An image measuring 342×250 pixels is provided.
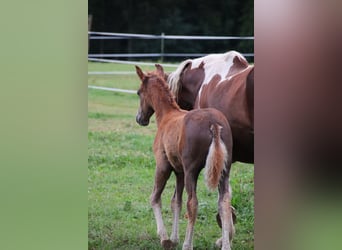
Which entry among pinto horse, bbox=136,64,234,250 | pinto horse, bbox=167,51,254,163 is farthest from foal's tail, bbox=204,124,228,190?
pinto horse, bbox=167,51,254,163

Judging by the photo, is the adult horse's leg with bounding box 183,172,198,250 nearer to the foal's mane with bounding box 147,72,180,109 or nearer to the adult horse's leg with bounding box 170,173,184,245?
the adult horse's leg with bounding box 170,173,184,245

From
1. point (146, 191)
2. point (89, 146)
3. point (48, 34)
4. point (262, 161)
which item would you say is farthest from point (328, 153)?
point (48, 34)

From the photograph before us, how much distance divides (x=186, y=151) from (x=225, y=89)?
0.44 m

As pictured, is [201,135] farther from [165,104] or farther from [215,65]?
[215,65]

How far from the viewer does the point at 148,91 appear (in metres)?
4.49

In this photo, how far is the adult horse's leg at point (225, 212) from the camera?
169 inches

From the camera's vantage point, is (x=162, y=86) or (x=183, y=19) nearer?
(x=162, y=86)

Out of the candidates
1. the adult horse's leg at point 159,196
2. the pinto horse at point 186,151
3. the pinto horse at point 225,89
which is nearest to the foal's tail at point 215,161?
the pinto horse at point 186,151

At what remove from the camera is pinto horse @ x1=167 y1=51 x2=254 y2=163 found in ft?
14.4

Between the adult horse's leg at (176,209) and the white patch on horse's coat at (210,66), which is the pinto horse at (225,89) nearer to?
the white patch on horse's coat at (210,66)

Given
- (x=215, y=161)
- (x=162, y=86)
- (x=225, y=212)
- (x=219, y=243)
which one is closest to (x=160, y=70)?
(x=162, y=86)

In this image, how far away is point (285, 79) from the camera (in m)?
4.33

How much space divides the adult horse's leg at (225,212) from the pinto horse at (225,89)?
149 millimetres

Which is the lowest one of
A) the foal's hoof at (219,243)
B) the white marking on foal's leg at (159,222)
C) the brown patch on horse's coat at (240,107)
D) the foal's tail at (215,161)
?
the foal's hoof at (219,243)
